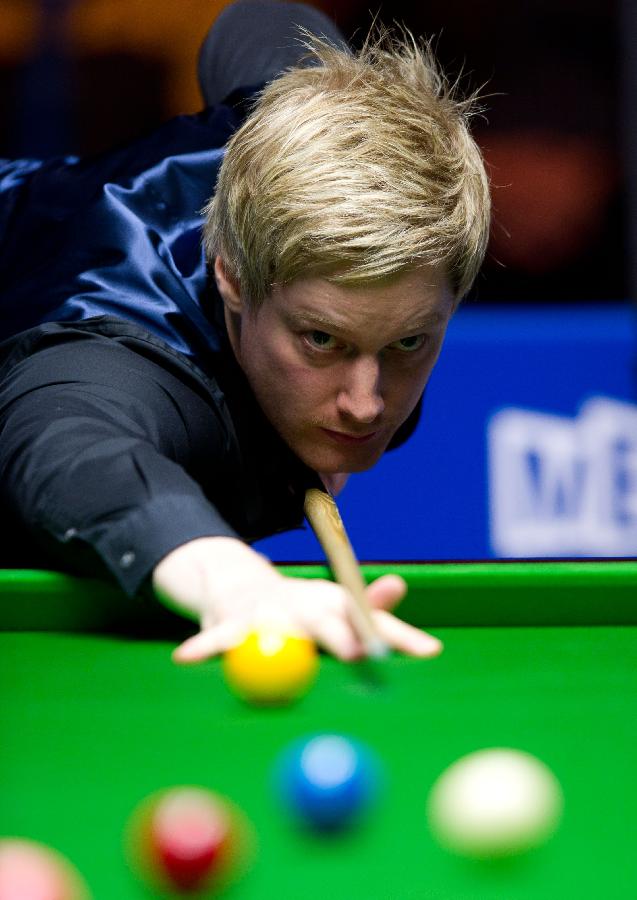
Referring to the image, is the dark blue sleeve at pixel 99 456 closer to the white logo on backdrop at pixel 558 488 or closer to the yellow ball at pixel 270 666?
the yellow ball at pixel 270 666

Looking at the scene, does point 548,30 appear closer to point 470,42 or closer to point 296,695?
point 470,42

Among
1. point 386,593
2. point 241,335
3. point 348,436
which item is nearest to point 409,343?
point 348,436

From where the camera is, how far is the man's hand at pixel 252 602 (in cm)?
128

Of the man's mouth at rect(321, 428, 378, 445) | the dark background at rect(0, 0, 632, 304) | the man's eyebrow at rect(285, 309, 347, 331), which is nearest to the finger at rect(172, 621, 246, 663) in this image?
the man's eyebrow at rect(285, 309, 347, 331)

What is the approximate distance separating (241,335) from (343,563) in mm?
897

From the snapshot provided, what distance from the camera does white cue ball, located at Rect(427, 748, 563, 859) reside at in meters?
0.98

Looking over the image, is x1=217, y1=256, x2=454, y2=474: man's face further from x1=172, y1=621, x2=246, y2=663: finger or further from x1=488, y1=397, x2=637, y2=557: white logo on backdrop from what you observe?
x1=488, y1=397, x2=637, y2=557: white logo on backdrop

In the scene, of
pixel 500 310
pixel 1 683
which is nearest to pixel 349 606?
pixel 1 683

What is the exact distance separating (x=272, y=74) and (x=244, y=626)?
7.20ft

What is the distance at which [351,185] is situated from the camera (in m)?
1.91

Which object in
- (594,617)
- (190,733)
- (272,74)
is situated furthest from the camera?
(272,74)

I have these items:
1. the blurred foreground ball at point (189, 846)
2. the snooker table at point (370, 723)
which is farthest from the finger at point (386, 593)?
the blurred foreground ball at point (189, 846)

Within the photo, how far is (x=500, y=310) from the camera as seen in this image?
5.17 metres

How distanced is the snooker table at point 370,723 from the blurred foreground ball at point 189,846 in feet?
0.05
